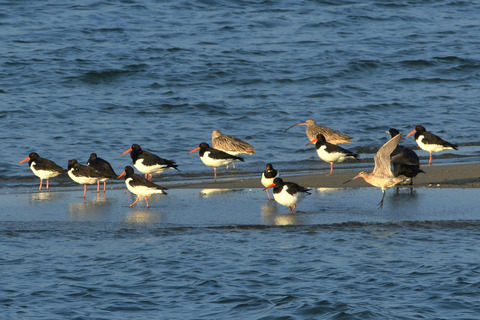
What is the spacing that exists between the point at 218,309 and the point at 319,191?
4813 mm

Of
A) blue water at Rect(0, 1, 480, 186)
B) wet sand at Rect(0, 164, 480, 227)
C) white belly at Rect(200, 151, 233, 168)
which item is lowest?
wet sand at Rect(0, 164, 480, 227)

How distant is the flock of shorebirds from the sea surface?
1.05 feet

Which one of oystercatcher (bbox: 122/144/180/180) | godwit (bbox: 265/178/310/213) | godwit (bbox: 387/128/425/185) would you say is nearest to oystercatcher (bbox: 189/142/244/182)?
oystercatcher (bbox: 122/144/180/180)

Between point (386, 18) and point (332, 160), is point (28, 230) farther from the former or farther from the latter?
point (386, 18)

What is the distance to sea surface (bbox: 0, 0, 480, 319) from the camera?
A: 711 centimetres

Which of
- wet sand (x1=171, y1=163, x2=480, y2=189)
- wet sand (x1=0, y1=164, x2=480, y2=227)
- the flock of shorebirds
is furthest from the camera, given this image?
wet sand (x1=171, y1=163, x2=480, y2=189)

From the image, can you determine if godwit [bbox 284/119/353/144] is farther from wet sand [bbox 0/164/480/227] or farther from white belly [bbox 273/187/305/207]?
white belly [bbox 273/187/305/207]

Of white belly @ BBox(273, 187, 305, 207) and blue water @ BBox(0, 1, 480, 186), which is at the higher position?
blue water @ BBox(0, 1, 480, 186)

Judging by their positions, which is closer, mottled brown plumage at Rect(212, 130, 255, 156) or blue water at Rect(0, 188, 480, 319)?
blue water at Rect(0, 188, 480, 319)

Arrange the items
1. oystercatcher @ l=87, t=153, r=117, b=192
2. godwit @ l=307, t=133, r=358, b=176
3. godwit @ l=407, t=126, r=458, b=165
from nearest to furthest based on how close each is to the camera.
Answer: oystercatcher @ l=87, t=153, r=117, b=192 → godwit @ l=307, t=133, r=358, b=176 → godwit @ l=407, t=126, r=458, b=165

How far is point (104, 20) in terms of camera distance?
86.5ft

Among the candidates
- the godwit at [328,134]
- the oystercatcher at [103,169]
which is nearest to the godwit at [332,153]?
the godwit at [328,134]

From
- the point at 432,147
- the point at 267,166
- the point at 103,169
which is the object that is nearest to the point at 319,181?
the point at 267,166

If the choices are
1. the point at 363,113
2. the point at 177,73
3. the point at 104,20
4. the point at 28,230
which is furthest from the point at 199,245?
the point at 104,20
